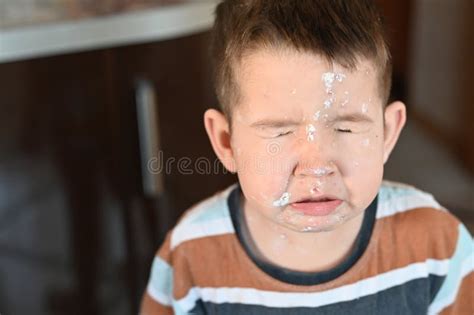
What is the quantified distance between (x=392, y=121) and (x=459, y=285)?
202mm

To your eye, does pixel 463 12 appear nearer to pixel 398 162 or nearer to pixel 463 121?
pixel 463 121

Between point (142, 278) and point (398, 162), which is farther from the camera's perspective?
point (398, 162)

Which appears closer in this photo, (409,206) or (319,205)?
(319,205)

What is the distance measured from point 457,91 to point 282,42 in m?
1.59

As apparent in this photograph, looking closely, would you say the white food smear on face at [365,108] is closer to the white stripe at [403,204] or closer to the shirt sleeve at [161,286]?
the white stripe at [403,204]

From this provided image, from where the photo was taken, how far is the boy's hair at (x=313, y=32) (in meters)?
0.66

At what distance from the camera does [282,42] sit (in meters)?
0.67

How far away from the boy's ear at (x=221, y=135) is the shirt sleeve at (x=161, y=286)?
0.13m

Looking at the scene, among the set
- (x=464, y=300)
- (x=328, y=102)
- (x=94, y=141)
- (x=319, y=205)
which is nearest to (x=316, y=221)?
(x=319, y=205)

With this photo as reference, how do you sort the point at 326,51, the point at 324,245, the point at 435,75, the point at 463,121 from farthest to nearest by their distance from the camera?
the point at 435,75
the point at 463,121
the point at 324,245
the point at 326,51

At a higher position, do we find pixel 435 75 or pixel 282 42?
pixel 435 75

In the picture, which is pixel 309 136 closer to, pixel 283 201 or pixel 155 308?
pixel 283 201

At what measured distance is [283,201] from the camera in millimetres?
706

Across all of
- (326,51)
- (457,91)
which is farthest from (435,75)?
(326,51)
